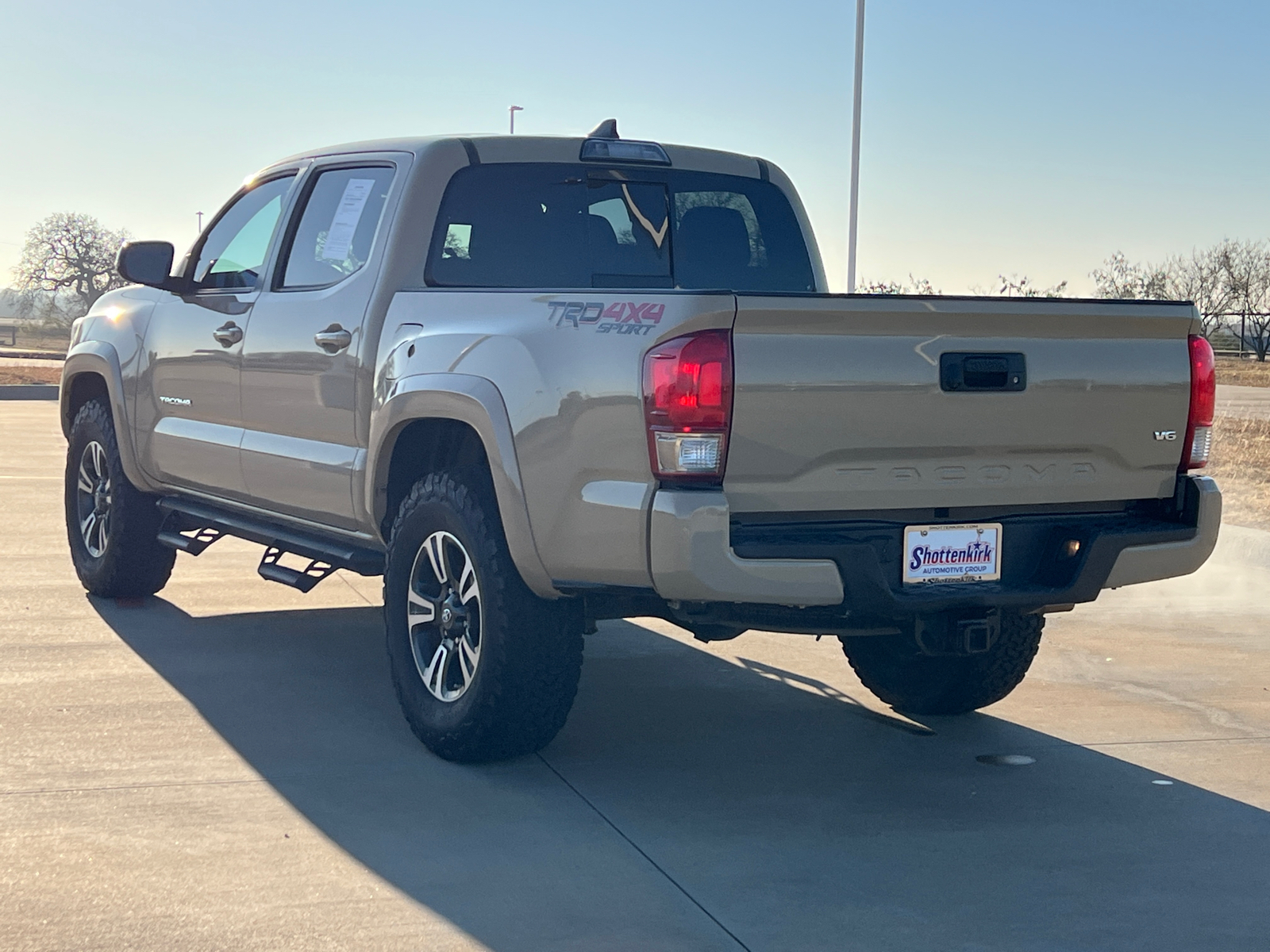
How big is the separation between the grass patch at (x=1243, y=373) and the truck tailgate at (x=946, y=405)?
3359cm

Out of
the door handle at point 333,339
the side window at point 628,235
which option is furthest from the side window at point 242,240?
the side window at point 628,235

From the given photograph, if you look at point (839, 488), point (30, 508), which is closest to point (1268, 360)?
point (30, 508)

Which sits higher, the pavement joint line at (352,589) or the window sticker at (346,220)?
the window sticker at (346,220)

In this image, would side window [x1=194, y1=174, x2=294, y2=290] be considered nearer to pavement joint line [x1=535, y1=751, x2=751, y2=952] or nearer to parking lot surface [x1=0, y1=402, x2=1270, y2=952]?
parking lot surface [x1=0, y1=402, x2=1270, y2=952]

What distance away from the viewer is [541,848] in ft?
14.6

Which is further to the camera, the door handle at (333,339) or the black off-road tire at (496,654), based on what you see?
the door handle at (333,339)

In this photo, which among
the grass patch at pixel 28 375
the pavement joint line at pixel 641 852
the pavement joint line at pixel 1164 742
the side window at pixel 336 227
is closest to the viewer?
the pavement joint line at pixel 641 852

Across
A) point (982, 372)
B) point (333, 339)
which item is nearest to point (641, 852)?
point (982, 372)

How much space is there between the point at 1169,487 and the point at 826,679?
204cm

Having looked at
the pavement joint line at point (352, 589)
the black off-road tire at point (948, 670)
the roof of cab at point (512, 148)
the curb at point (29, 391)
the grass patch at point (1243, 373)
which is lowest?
the pavement joint line at point (352, 589)

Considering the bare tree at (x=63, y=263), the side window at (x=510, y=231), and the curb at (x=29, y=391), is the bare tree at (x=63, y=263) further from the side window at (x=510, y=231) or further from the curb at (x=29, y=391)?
the side window at (x=510, y=231)

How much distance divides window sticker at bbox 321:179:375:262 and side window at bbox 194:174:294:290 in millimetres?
511

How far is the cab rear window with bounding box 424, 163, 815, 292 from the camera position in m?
5.98

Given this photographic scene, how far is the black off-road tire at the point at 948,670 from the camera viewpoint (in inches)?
233
